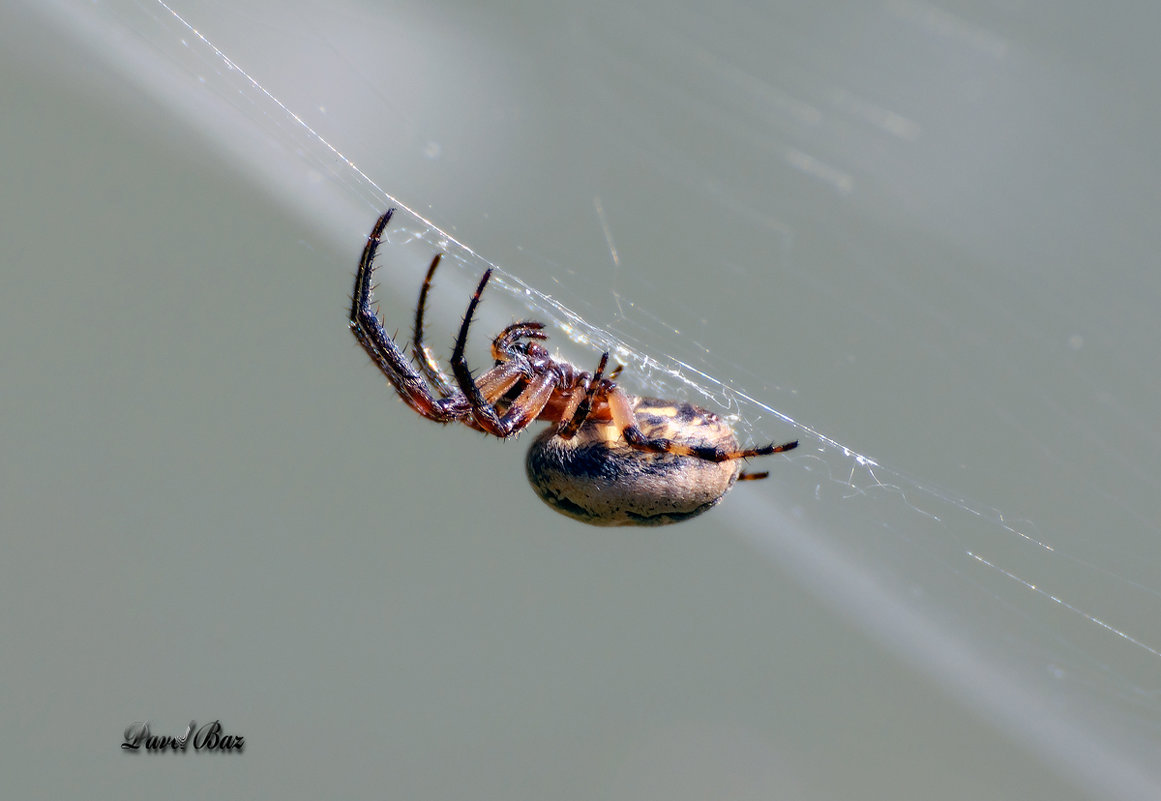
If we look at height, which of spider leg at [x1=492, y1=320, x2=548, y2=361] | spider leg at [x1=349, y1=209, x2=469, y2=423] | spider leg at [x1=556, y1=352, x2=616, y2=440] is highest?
spider leg at [x1=492, y1=320, x2=548, y2=361]

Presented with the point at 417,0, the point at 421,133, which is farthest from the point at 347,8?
the point at 421,133

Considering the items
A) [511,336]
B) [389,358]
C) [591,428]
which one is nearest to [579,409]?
[591,428]

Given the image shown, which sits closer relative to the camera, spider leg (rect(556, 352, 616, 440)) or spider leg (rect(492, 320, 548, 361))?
spider leg (rect(556, 352, 616, 440))

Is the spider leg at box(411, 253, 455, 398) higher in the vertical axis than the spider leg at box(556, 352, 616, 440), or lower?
lower

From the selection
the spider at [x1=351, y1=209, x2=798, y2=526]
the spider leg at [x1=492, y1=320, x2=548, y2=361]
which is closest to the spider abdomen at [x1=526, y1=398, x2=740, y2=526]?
the spider at [x1=351, y1=209, x2=798, y2=526]

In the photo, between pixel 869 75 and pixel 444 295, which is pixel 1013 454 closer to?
pixel 869 75

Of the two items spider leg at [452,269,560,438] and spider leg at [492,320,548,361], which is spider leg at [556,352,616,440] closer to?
spider leg at [452,269,560,438]
